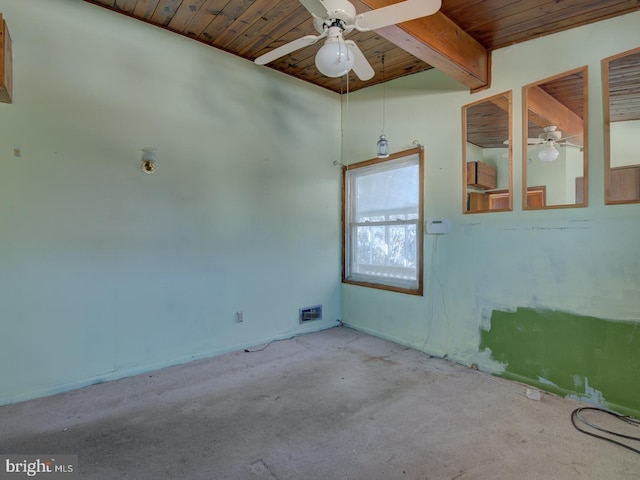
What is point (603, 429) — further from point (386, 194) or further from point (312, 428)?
point (386, 194)

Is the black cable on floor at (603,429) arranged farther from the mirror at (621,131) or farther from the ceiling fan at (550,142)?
the ceiling fan at (550,142)

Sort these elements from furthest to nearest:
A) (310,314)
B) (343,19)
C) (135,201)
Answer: (310,314), (135,201), (343,19)

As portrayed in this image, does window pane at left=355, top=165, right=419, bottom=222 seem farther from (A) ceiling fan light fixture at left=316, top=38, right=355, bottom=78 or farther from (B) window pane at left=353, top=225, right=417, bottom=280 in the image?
(A) ceiling fan light fixture at left=316, top=38, right=355, bottom=78

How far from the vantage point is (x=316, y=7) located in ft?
5.70

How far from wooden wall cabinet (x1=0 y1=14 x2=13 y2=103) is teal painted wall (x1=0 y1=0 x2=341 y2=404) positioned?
0.10m

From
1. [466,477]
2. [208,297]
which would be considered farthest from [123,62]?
Result: [466,477]

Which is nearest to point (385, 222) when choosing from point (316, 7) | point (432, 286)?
point (432, 286)

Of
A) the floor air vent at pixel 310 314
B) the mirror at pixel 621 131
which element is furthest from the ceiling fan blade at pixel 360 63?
the floor air vent at pixel 310 314

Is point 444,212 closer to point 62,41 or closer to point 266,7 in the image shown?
point 266,7

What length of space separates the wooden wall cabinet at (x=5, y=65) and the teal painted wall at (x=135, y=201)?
0.10 metres

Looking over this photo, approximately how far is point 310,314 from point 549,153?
2867mm

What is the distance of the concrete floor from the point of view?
173 centimetres

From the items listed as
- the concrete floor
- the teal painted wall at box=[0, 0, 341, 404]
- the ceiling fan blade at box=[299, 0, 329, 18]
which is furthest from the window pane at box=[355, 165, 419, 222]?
the ceiling fan blade at box=[299, 0, 329, 18]

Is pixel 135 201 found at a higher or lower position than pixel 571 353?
higher
